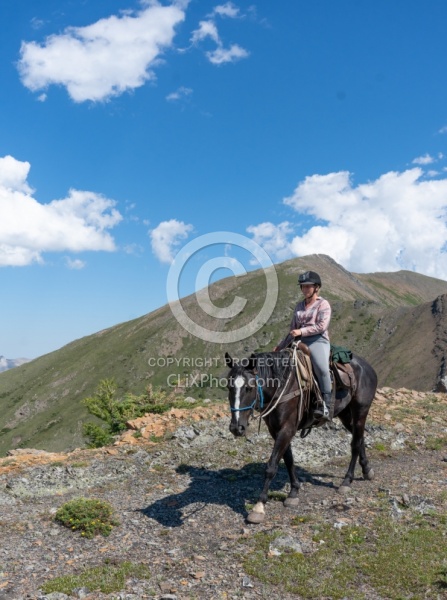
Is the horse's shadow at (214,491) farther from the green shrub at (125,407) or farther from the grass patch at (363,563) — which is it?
the green shrub at (125,407)

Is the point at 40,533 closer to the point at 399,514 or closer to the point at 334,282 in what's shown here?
the point at 399,514

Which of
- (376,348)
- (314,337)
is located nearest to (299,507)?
(314,337)

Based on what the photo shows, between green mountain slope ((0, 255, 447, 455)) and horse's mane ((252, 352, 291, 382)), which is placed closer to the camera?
horse's mane ((252, 352, 291, 382))

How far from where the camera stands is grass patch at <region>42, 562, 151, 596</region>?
666 cm

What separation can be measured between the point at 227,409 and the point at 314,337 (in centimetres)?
926

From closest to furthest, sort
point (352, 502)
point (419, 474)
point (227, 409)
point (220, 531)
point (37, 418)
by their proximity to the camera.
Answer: point (220, 531), point (352, 502), point (419, 474), point (227, 409), point (37, 418)

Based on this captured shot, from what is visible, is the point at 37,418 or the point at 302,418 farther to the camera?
the point at 37,418

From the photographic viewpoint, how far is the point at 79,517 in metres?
9.16

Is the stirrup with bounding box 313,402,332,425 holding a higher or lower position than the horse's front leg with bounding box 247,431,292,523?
higher

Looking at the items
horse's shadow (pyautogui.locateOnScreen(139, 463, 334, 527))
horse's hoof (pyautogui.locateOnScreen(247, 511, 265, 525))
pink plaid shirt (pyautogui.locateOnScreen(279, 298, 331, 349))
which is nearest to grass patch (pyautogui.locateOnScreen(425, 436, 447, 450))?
horse's shadow (pyautogui.locateOnScreen(139, 463, 334, 527))

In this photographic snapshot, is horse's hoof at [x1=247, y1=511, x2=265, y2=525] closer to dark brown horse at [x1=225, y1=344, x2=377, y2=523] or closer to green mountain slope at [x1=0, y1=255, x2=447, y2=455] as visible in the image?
dark brown horse at [x1=225, y1=344, x2=377, y2=523]

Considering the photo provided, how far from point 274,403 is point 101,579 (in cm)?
446

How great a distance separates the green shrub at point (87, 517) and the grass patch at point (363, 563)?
2.97 meters

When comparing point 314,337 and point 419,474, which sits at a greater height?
point 314,337
